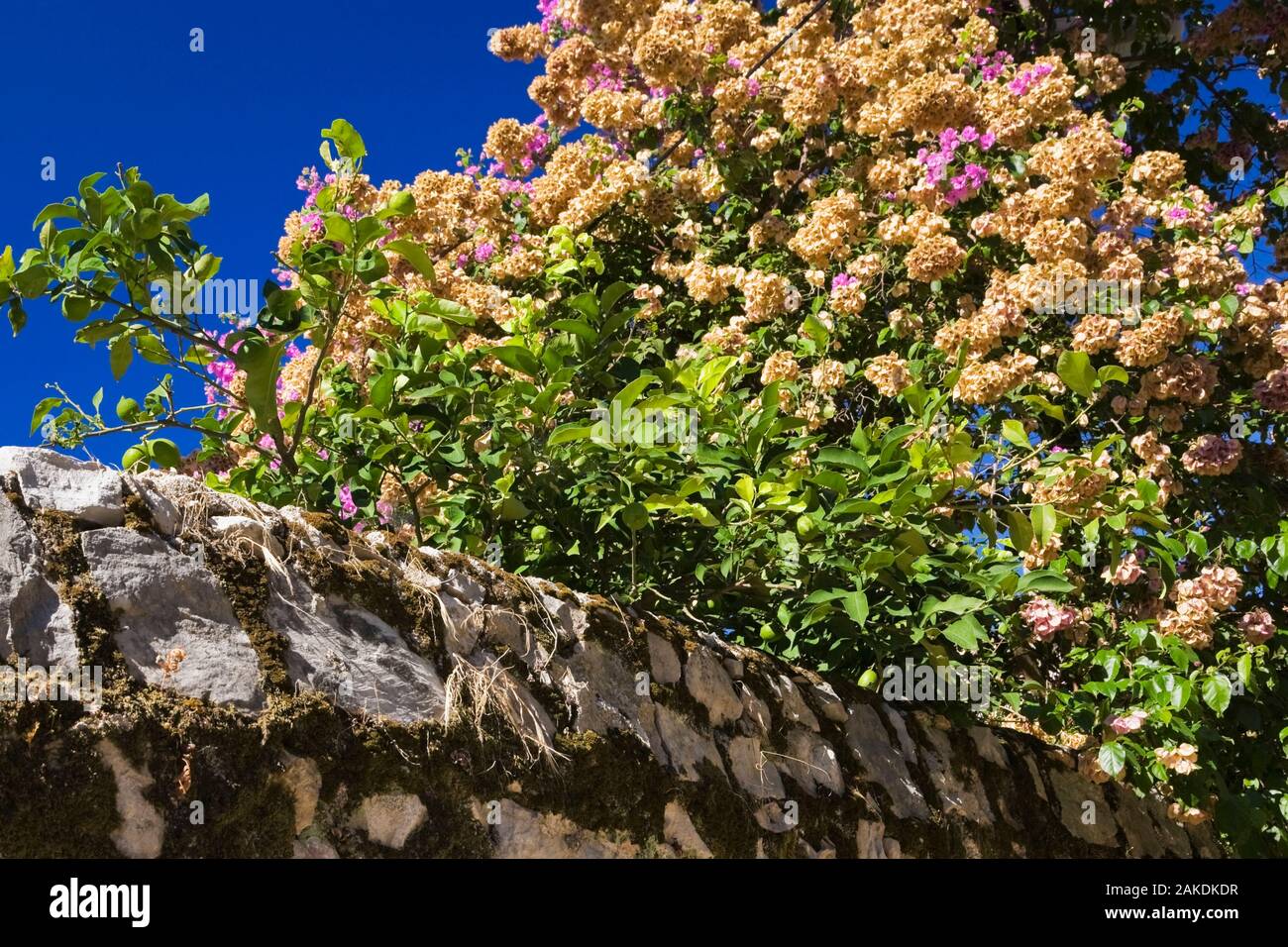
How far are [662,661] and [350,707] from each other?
80 centimetres

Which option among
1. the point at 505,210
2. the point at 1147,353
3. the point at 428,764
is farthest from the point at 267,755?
the point at 505,210

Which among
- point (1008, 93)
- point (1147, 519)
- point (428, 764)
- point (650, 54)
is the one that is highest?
point (650, 54)

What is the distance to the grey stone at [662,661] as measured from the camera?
2.33 meters

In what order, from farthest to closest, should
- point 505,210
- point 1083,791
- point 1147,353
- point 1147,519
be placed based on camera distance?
point 505,210
point 1147,353
point 1083,791
point 1147,519

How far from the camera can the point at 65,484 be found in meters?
1.69

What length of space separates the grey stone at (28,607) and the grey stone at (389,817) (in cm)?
48

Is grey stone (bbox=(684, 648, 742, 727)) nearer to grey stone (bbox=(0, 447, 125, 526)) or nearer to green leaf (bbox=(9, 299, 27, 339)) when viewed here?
grey stone (bbox=(0, 447, 125, 526))

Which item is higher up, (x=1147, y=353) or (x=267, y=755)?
(x=1147, y=353)

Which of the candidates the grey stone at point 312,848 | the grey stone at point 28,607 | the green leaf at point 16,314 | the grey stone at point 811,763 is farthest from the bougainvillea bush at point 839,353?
the grey stone at point 312,848

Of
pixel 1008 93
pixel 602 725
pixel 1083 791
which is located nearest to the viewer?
pixel 602 725

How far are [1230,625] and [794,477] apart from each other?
248cm

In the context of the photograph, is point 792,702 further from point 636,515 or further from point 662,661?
point 636,515
